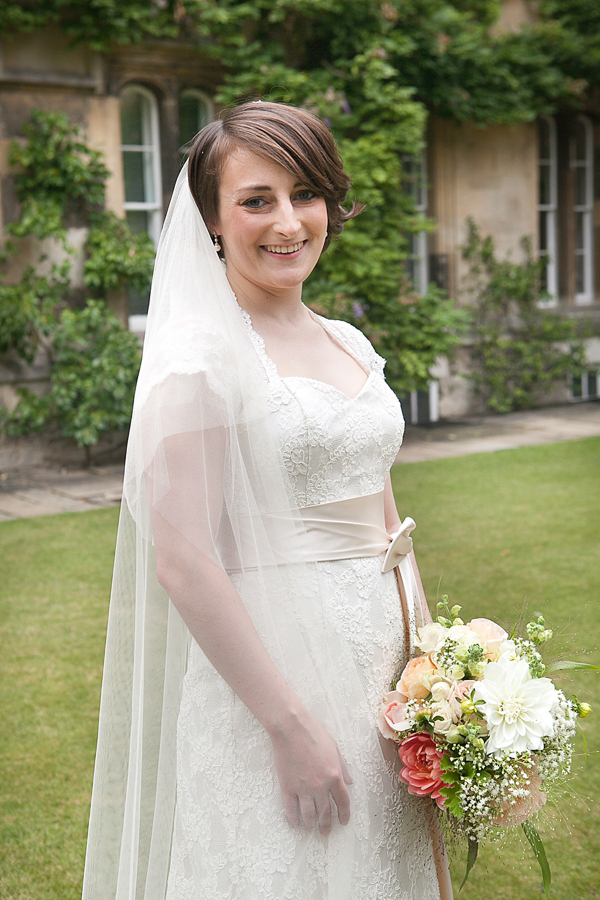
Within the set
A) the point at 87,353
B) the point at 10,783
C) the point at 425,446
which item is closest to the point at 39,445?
the point at 87,353

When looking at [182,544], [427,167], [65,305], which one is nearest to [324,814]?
[182,544]

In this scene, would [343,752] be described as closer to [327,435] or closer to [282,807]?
[282,807]

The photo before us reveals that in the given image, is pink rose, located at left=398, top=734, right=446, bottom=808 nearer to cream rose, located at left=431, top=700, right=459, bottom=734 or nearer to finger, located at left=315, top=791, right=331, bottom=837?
cream rose, located at left=431, top=700, right=459, bottom=734

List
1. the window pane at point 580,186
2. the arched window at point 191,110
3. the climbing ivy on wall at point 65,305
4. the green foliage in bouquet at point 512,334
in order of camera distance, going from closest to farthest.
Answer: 1. the climbing ivy on wall at point 65,305
2. the arched window at point 191,110
3. the green foliage in bouquet at point 512,334
4. the window pane at point 580,186

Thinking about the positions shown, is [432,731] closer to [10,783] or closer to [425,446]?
[10,783]

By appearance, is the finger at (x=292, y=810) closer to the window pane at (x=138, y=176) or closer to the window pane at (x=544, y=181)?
the window pane at (x=138, y=176)

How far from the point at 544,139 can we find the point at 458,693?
1233 centimetres

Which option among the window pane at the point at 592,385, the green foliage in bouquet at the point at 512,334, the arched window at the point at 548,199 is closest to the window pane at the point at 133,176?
the green foliage in bouquet at the point at 512,334

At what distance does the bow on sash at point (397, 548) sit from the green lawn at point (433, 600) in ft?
1.32

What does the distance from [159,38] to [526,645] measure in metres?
8.39

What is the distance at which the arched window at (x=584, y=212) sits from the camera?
521 inches

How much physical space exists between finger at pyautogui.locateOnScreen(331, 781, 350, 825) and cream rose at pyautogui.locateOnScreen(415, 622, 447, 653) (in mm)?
311

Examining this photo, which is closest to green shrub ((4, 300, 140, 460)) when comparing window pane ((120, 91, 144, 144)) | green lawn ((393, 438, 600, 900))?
window pane ((120, 91, 144, 144))

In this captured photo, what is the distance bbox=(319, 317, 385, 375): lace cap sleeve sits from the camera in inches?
79.3
